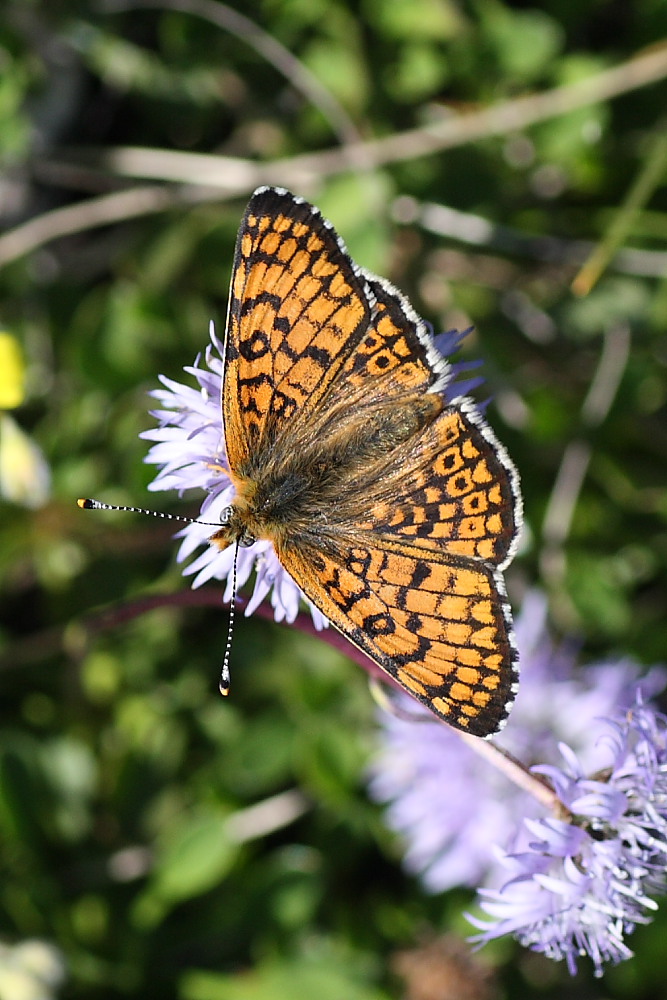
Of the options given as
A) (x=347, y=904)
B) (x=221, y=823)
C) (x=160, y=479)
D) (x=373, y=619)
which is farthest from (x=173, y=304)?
(x=347, y=904)

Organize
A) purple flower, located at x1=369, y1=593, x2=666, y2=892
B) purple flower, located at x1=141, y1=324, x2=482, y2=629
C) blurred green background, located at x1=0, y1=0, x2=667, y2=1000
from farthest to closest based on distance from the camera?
blurred green background, located at x1=0, y1=0, x2=667, y2=1000 → purple flower, located at x1=369, y1=593, x2=666, y2=892 → purple flower, located at x1=141, y1=324, x2=482, y2=629

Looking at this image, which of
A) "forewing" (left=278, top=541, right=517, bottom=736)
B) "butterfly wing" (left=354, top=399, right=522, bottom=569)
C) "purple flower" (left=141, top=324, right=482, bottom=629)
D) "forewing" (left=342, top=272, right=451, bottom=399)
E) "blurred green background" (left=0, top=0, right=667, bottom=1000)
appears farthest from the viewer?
"blurred green background" (left=0, top=0, right=667, bottom=1000)

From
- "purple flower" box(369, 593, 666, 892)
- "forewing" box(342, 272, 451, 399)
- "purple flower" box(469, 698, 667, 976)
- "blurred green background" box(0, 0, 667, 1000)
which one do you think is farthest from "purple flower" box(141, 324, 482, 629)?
"purple flower" box(369, 593, 666, 892)

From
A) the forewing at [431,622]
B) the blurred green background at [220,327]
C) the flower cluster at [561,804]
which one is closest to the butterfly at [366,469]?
the forewing at [431,622]

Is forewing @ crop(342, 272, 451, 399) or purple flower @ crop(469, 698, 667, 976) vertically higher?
forewing @ crop(342, 272, 451, 399)

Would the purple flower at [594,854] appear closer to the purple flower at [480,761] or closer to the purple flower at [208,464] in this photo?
the purple flower at [208,464]

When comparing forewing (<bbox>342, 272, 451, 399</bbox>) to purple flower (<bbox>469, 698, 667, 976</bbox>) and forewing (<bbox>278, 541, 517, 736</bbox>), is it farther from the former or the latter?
purple flower (<bbox>469, 698, 667, 976</bbox>)

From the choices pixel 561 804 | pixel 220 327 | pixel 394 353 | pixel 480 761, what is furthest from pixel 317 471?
pixel 220 327
